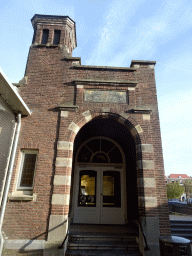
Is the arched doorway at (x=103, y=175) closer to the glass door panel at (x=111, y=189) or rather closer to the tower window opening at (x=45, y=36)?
the glass door panel at (x=111, y=189)

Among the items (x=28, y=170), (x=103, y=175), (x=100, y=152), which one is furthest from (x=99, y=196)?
(x=28, y=170)

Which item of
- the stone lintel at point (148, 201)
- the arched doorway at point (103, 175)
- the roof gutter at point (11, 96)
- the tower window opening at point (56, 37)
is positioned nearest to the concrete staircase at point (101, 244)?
the stone lintel at point (148, 201)

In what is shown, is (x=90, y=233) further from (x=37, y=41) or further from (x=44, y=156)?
(x=37, y=41)

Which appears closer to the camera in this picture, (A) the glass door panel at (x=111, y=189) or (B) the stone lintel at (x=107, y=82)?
(B) the stone lintel at (x=107, y=82)

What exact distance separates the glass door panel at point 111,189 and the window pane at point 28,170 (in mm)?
3528

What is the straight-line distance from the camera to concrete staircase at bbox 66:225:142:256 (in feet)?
16.5

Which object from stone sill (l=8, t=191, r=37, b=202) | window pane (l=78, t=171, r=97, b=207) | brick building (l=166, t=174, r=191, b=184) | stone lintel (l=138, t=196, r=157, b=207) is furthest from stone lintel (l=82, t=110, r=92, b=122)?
brick building (l=166, t=174, r=191, b=184)

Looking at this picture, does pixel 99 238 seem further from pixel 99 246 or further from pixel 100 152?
pixel 100 152

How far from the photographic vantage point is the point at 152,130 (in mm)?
6324

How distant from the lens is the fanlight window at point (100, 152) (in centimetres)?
827

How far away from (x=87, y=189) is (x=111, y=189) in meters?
1.12

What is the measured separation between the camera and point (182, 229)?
7465 millimetres

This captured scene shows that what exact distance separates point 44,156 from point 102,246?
3.35 metres

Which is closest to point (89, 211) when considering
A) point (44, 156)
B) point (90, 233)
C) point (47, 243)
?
point (90, 233)
